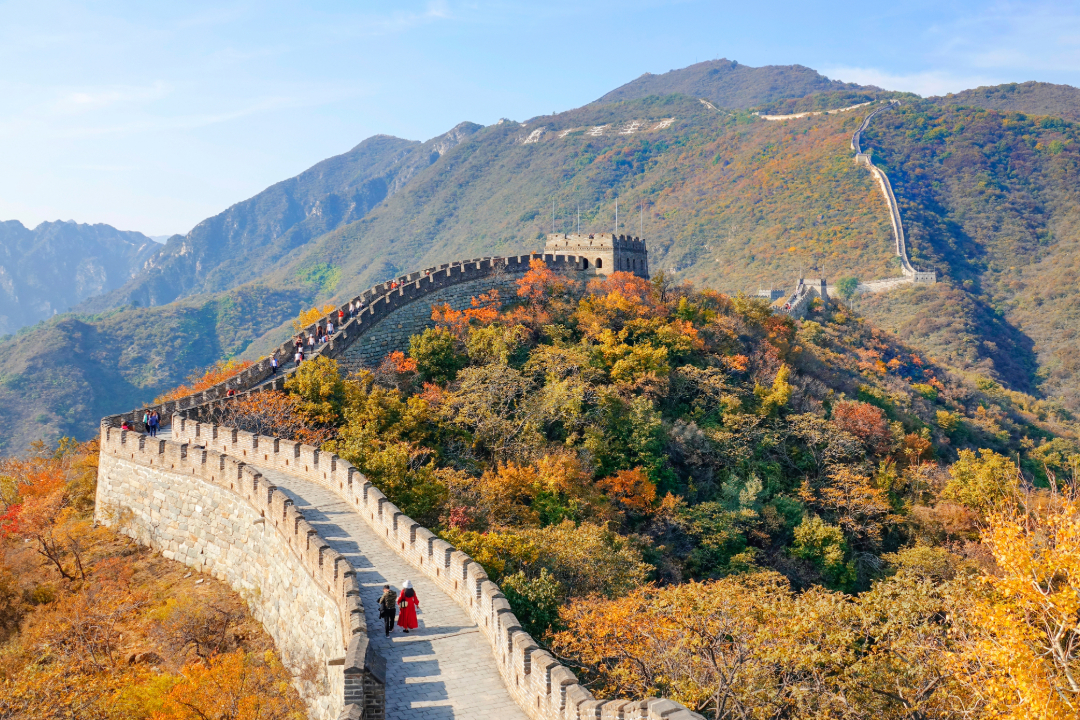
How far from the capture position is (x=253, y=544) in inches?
710

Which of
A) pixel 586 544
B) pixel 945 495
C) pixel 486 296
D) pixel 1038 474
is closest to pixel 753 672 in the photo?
pixel 586 544

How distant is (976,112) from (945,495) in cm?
11967

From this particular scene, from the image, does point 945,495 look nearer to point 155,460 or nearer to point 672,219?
point 155,460

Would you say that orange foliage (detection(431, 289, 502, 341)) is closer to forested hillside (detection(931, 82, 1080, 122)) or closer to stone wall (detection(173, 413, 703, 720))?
stone wall (detection(173, 413, 703, 720))

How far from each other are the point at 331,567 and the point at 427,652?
2.27 meters

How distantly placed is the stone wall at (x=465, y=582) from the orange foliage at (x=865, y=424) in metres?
26.9

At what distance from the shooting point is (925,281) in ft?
299

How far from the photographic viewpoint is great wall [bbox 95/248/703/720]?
1095 cm

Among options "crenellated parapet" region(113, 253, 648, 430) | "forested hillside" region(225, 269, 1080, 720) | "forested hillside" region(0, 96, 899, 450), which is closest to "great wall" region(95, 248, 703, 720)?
"crenellated parapet" region(113, 253, 648, 430)

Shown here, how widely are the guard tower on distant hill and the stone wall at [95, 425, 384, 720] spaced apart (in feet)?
94.6

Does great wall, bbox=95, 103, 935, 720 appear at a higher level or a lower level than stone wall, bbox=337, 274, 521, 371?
lower

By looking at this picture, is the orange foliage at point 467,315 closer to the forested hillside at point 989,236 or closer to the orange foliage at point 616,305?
the orange foliage at point 616,305

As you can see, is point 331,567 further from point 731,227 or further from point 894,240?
point 731,227

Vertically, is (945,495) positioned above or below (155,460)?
below
